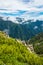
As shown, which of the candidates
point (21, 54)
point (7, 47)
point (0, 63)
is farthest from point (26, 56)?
point (0, 63)

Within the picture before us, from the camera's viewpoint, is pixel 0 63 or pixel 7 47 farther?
pixel 7 47

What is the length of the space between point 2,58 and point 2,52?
0.78m

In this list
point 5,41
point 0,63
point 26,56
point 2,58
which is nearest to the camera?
point 0,63

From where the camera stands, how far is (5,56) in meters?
18.4

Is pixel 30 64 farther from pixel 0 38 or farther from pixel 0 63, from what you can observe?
pixel 0 38

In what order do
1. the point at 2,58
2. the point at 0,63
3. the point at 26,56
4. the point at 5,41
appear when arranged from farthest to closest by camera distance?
the point at 5,41, the point at 26,56, the point at 2,58, the point at 0,63

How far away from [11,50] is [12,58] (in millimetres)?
1064

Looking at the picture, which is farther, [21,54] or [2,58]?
[21,54]

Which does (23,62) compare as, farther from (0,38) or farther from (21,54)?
(0,38)

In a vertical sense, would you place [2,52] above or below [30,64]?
above

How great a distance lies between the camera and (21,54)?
63.4ft

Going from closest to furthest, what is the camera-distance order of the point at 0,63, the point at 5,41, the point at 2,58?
the point at 0,63 < the point at 2,58 < the point at 5,41

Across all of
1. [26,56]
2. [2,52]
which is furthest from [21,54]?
[2,52]

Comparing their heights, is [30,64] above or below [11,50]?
below
